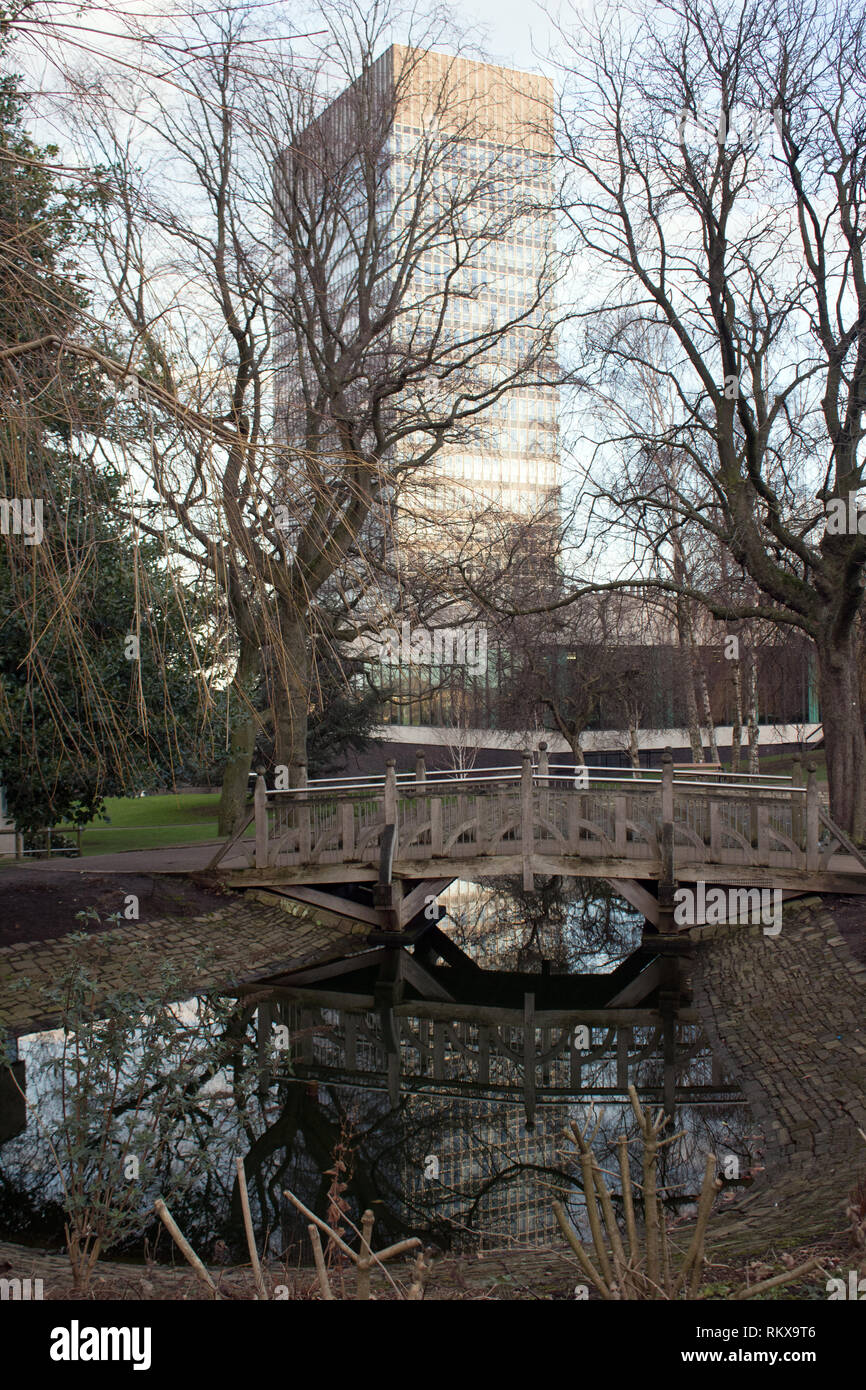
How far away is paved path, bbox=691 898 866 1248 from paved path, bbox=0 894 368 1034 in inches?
207

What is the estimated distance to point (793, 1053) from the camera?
10.6m

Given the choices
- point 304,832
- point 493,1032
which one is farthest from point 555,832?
point 304,832

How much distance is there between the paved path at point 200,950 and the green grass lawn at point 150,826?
1.91 meters

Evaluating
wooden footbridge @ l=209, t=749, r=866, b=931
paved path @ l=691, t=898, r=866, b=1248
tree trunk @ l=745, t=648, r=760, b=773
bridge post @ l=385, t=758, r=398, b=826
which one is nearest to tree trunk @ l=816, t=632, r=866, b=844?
wooden footbridge @ l=209, t=749, r=866, b=931

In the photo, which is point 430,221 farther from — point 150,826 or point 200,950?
point 150,826

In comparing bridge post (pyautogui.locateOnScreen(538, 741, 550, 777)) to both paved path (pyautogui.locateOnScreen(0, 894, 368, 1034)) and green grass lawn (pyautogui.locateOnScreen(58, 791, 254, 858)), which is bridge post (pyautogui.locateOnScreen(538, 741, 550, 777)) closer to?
paved path (pyautogui.locateOnScreen(0, 894, 368, 1034))

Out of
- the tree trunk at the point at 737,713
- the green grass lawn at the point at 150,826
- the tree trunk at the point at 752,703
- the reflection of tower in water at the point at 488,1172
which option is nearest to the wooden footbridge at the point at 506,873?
the reflection of tower in water at the point at 488,1172

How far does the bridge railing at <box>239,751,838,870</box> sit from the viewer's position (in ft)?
48.1

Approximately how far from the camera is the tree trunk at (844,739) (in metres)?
15.6

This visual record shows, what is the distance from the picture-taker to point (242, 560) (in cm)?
311

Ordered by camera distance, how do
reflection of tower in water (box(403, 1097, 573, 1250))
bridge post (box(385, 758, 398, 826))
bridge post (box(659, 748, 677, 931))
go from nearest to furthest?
reflection of tower in water (box(403, 1097, 573, 1250)) → bridge post (box(659, 748, 677, 931)) → bridge post (box(385, 758, 398, 826))

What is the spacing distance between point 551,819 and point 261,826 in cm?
459

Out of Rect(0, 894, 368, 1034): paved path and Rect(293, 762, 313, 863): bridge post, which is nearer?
Rect(0, 894, 368, 1034): paved path

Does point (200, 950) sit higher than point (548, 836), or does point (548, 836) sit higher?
point (548, 836)
